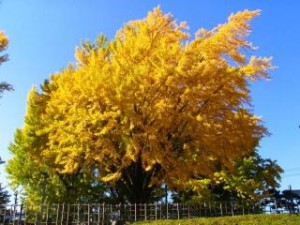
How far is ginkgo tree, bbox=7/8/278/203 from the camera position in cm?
1666

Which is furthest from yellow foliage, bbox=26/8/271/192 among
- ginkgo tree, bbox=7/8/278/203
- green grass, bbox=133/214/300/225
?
green grass, bbox=133/214/300/225

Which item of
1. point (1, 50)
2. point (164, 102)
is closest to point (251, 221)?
point (164, 102)

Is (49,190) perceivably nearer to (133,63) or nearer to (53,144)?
(53,144)

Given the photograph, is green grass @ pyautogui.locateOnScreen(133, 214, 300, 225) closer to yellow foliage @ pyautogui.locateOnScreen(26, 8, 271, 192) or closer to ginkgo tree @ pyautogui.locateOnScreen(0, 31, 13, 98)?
yellow foliage @ pyautogui.locateOnScreen(26, 8, 271, 192)

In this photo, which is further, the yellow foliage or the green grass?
the yellow foliage

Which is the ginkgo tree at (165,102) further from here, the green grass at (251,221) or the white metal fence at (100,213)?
the green grass at (251,221)

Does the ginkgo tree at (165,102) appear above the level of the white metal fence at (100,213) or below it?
above

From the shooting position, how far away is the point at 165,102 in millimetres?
16516

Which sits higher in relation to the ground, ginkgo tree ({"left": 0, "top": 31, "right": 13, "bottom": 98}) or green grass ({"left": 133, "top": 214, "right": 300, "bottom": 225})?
ginkgo tree ({"left": 0, "top": 31, "right": 13, "bottom": 98})

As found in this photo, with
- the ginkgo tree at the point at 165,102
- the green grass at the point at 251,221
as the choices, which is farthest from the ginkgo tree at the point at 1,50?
the green grass at the point at 251,221

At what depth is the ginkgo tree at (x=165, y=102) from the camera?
656 inches

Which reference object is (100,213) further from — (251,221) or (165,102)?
(251,221)

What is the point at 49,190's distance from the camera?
88.8ft

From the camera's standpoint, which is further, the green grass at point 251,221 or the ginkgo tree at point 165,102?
the ginkgo tree at point 165,102
